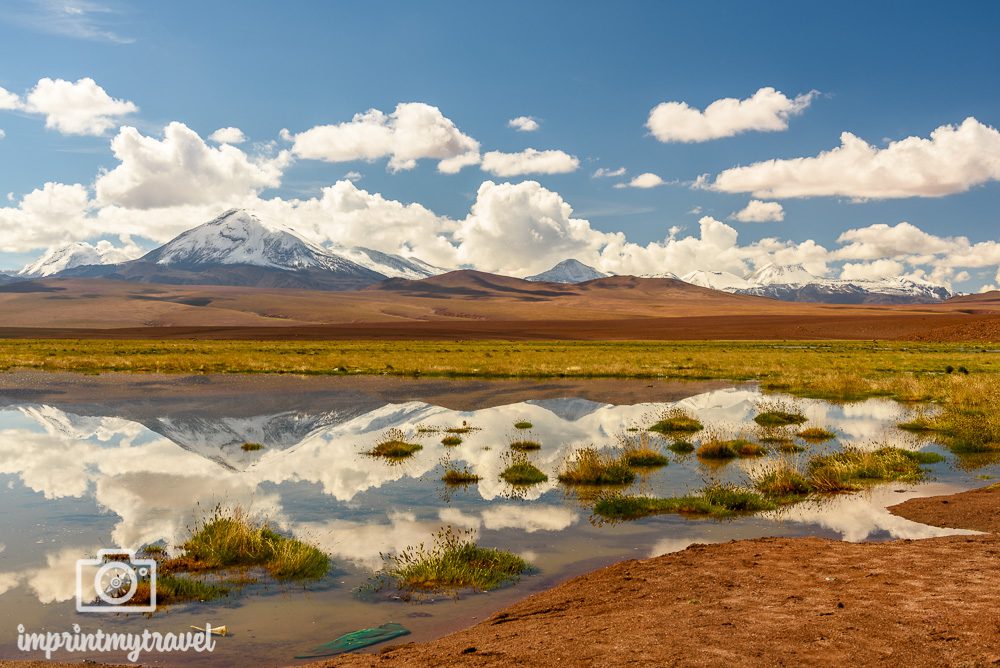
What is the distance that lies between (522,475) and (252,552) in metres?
8.13

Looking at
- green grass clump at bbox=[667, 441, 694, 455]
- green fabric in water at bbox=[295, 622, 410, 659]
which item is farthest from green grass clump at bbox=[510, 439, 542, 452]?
green fabric in water at bbox=[295, 622, 410, 659]

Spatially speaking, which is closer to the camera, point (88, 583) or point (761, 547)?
point (88, 583)

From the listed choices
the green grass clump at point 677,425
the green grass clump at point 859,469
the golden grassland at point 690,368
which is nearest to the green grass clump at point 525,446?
the green grass clump at point 677,425

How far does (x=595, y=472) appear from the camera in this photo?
1847 cm

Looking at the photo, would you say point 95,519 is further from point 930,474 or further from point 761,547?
point 930,474

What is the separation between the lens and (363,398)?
124 ft

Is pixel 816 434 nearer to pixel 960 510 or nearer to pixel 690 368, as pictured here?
pixel 960 510

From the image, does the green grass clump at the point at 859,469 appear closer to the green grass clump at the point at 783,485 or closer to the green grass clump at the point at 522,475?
the green grass clump at the point at 783,485

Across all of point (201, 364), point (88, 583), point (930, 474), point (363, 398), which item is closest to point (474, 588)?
point (88, 583)

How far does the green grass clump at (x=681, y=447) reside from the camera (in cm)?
2252

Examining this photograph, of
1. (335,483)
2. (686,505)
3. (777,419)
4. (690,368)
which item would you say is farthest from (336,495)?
(690,368)

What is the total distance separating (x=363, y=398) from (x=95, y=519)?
2321 centimetres

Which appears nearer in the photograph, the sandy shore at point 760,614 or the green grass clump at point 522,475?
the sandy shore at point 760,614

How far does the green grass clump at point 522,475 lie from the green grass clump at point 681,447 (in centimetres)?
551
